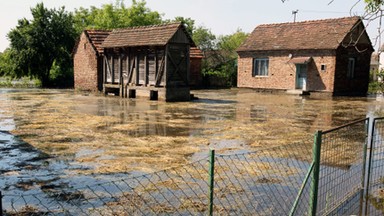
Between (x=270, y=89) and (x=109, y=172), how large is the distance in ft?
84.4

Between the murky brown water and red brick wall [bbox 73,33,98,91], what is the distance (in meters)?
10.8

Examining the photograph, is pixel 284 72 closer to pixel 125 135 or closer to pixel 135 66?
pixel 135 66

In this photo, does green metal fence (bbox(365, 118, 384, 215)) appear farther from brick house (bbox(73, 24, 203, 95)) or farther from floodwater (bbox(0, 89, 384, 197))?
brick house (bbox(73, 24, 203, 95))

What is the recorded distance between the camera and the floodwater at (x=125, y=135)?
7.65 m

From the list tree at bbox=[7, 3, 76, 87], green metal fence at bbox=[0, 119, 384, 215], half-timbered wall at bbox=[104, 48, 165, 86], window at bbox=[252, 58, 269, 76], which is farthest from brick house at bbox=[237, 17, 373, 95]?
green metal fence at bbox=[0, 119, 384, 215]

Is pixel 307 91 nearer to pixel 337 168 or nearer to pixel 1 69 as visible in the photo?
pixel 337 168

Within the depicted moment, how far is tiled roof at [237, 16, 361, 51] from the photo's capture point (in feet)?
92.3

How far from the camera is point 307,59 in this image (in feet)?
94.8

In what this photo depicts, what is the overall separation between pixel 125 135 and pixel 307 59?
21.0 meters

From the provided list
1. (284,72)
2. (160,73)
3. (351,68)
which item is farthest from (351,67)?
(160,73)

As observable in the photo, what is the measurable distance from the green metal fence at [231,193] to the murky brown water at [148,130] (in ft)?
3.45

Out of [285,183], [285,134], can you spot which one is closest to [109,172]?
[285,183]

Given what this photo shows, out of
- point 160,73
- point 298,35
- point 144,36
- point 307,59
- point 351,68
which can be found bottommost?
point 160,73

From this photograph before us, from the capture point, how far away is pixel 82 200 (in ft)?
19.6
